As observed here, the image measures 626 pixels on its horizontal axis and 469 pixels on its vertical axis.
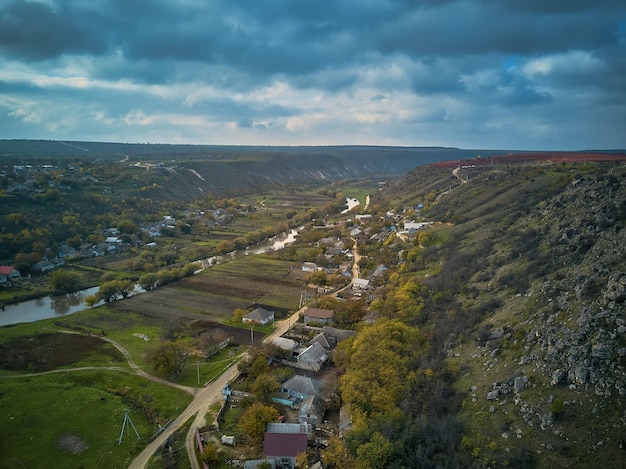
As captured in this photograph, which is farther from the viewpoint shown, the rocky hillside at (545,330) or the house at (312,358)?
the house at (312,358)

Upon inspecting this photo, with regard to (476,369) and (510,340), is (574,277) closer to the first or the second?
(510,340)

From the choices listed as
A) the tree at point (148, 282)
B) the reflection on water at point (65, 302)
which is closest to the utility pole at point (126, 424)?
the reflection on water at point (65, 302)

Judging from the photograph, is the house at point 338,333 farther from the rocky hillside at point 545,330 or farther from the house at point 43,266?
the house at point 43,266

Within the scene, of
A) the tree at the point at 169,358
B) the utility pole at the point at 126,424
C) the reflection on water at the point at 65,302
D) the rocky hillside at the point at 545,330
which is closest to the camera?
the rocky hillside at the point at 545,330

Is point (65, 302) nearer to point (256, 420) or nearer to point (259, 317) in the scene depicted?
point (259, 317)

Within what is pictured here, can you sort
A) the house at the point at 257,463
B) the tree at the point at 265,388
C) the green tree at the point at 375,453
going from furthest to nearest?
the tree at the point at 265,388
the house at the point at 257,463
the green tree at the point at 375,453

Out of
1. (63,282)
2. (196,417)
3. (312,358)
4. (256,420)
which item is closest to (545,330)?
(312,358)
